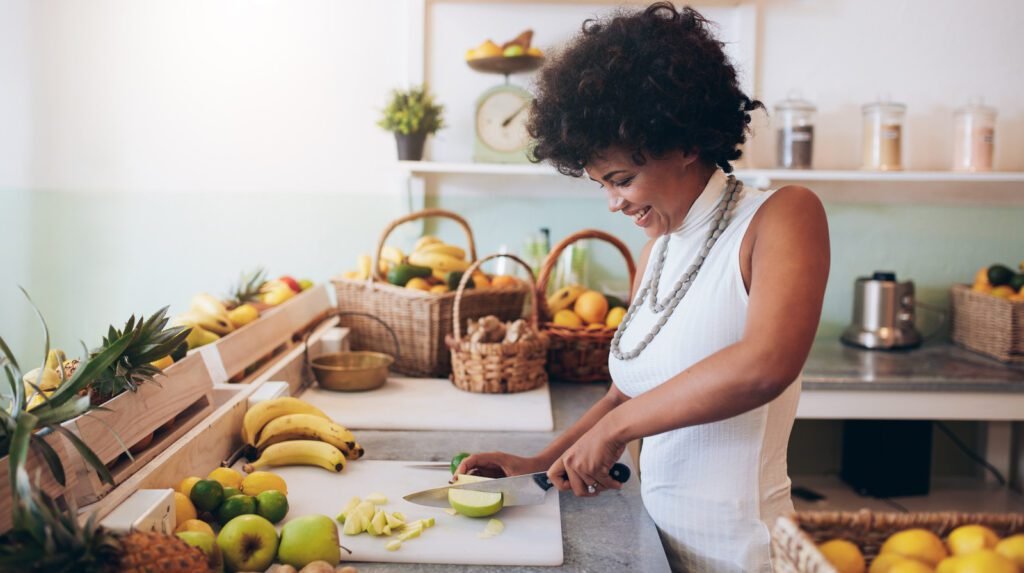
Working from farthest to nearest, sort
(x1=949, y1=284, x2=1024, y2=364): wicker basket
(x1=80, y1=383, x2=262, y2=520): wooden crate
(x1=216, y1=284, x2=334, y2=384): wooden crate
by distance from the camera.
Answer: (x1=949, y1=284, x2=1024, y2=364): wicker basket
(x1=216, y1=284, x2=334, y2=384): wooden crate
(x1=80, y1=383, x2=262, y2=520): wooden crate

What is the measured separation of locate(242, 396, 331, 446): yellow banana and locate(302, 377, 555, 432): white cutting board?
24 cm

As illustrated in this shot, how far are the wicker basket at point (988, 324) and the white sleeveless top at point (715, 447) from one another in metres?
1.86

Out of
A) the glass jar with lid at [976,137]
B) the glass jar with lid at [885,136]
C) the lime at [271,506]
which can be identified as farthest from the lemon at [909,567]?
the glass jar with lid at [976,137]

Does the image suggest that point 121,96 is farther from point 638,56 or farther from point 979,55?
point 979,55

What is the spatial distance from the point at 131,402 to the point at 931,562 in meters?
1.08

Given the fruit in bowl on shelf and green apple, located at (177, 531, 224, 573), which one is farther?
the fruit in bowl on shelf

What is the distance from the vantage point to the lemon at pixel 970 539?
0.79 meters

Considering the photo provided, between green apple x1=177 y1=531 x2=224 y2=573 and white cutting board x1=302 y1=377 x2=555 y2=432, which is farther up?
green apple x1=177 y1=531 x2=224 y2=573

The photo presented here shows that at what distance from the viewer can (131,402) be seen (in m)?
1.29

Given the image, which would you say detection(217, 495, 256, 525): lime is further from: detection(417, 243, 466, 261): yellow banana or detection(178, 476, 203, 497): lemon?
detection(417, 243, 466, 261): yellow banana

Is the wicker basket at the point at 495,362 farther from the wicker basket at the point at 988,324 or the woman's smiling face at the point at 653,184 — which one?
the wicker basket at the point at 988,324

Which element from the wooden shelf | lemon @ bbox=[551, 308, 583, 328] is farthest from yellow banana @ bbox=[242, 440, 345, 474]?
the wooden shelf

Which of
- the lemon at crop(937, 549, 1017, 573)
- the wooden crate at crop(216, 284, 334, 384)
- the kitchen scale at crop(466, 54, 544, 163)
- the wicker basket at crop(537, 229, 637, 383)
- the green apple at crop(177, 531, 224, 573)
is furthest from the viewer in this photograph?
the kitchen scale at crop(466, 54, 544, 163)

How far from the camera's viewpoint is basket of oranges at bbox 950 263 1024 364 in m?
2.81
